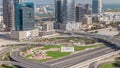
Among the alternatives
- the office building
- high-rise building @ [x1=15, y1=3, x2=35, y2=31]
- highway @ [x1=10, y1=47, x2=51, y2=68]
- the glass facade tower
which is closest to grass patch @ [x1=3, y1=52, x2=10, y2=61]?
highway @ [x1=10, y1=47, x2=51, y2=68]

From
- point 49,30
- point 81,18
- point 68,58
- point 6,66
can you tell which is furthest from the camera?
point 81,18

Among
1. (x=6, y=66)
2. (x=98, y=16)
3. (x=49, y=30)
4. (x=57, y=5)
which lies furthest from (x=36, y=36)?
(x=98, y=16)

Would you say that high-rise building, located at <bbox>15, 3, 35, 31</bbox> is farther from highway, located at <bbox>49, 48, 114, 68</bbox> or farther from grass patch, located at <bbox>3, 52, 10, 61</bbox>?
highway, located at <bbox>49, 48, 114, 68</bbox>

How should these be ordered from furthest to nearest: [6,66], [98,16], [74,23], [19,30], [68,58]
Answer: [98,16] < [74,23] < [19,30] < [68,58] < [6,66]

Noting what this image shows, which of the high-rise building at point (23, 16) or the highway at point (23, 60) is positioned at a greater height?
the high-rise building at point (23, 16)

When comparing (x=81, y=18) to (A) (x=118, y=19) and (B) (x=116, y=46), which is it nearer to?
(A) (x=118, y=19)

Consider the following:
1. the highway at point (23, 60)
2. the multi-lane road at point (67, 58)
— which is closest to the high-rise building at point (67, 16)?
the multi-lane road at point (67, 58)

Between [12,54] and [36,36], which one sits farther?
[36,36]

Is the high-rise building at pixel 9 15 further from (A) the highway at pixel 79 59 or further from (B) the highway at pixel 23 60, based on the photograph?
(A) the highway at pixel 79 59

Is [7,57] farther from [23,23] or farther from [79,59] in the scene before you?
[23,23]
